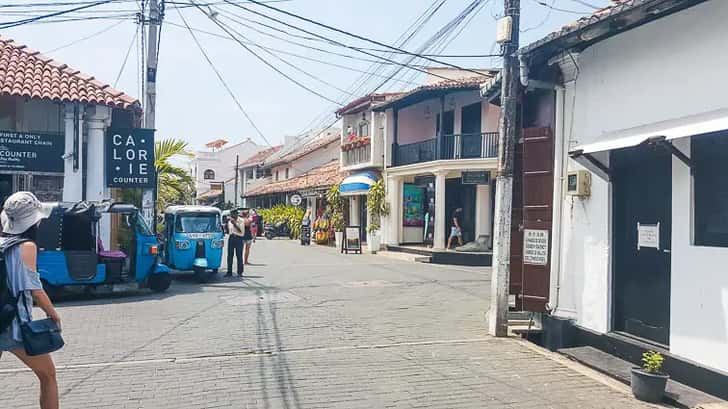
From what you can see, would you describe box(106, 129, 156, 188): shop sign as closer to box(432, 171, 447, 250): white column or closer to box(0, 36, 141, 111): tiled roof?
box(0, 36, 141, 111): tiled roof

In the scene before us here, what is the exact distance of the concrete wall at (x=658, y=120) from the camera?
5.71m

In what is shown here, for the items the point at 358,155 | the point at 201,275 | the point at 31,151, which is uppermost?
the point at 358,155

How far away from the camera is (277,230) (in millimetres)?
36562

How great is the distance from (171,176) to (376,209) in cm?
882

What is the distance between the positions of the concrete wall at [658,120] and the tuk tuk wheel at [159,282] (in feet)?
27.0

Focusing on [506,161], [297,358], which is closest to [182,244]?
→ [297,358]

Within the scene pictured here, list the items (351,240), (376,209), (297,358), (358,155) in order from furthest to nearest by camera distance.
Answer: (358,155)
(376,209)
(351,240)
(297,358)

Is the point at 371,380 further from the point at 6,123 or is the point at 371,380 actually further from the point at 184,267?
the point at 6,123

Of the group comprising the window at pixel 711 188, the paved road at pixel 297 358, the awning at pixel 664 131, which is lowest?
the paved road at pixel 297 358

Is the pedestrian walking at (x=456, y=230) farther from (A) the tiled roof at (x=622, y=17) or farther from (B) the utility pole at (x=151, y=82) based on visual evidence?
(A) the tiled roof at (x=622, y=17)

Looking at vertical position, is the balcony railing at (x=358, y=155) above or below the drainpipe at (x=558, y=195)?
above

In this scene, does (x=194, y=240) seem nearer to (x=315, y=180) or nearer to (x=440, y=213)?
(x=440, y=213)

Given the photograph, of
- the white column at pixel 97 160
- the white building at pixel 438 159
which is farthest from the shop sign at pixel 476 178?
the white column at pixel 97 160

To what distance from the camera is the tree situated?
18297 millimetres
